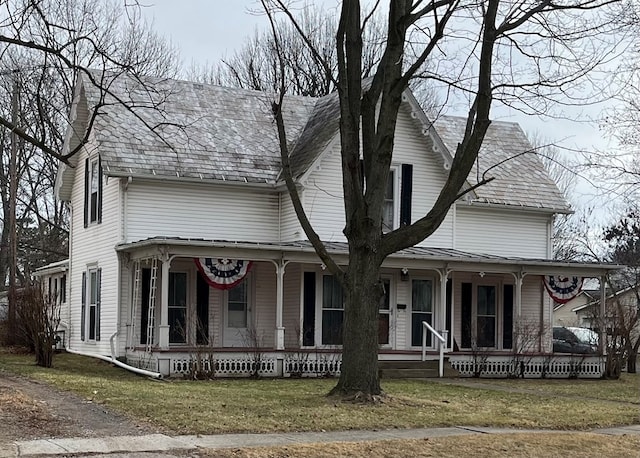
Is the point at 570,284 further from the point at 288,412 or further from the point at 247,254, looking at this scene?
the point at 288,412

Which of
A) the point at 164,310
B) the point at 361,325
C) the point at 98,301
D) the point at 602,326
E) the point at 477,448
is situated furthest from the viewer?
the point at 602,326

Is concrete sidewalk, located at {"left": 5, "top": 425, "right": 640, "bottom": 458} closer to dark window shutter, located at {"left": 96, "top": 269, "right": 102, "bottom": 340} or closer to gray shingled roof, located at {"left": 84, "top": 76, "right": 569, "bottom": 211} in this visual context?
gray shingled roof, located at {"left": 84, "top": 76, "right": 569, "bottom": 211}

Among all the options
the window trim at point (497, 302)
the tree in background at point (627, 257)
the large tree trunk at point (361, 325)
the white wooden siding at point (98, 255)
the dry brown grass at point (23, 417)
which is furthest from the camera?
the tree in background at point (627, 257)

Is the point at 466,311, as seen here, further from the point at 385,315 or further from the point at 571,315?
the point at 571,315

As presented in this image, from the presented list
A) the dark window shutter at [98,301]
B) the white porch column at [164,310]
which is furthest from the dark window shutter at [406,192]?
the dark window shutter at [98,301]

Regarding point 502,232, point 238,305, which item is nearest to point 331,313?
point 238,305

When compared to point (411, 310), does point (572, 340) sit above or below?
below

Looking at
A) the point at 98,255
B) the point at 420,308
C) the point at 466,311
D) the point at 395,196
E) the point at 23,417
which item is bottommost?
the point at 23,417

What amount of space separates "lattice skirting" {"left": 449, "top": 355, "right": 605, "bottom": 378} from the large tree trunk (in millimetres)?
8536

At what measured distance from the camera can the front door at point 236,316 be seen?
24234mm

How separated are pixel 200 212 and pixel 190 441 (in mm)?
12939

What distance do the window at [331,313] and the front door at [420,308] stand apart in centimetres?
244

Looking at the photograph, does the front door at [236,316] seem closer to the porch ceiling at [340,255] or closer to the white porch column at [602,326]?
the porch ceiling at [340,255]

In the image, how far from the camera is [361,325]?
1552 centimetres
